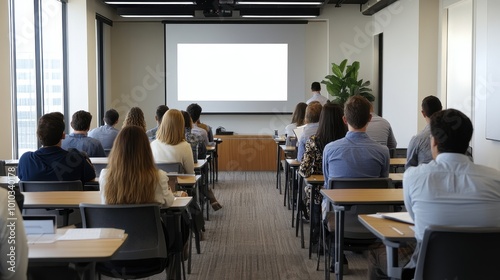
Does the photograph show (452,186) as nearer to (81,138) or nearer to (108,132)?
(81,138)

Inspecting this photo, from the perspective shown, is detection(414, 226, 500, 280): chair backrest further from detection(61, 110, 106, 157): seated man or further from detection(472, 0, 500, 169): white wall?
detection(472, 0, 500, 169): white wall

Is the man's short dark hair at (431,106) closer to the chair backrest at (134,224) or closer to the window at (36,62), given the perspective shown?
the chair backrest at (134,224)

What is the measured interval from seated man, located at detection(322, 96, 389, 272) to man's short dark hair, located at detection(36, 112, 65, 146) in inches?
76.3

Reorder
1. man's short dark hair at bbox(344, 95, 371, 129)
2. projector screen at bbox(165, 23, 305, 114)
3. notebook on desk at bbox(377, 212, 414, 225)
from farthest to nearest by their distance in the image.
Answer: projector screen at bbox(165, 23, 305, 114) → man's short dark hair at bbox(344, 95, 371, 129) → notebook on desk at bbox(377, 212, 414, 225)

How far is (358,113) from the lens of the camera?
433cm

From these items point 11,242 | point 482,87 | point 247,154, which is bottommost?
point 247,154

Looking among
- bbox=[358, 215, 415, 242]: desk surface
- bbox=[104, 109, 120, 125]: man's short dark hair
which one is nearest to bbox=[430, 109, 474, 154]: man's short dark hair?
bbox=[358, 215, 415, 242]: desk surface

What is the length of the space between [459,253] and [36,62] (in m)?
7.64

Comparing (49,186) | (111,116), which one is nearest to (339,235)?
(49,186)

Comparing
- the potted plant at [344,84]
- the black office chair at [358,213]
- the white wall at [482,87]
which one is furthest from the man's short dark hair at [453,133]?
the potted plant at [344,84]

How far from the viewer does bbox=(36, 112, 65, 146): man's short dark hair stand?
4.21 metres

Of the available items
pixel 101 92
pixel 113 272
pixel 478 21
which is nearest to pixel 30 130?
pixel 101 92

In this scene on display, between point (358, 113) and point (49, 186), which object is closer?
point (49, 186)

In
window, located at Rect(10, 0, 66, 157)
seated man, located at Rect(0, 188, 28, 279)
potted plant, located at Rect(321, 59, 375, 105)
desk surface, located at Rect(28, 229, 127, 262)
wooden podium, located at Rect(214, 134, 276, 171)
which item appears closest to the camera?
seated man, located at Rect(0, 188, 28, 279)
